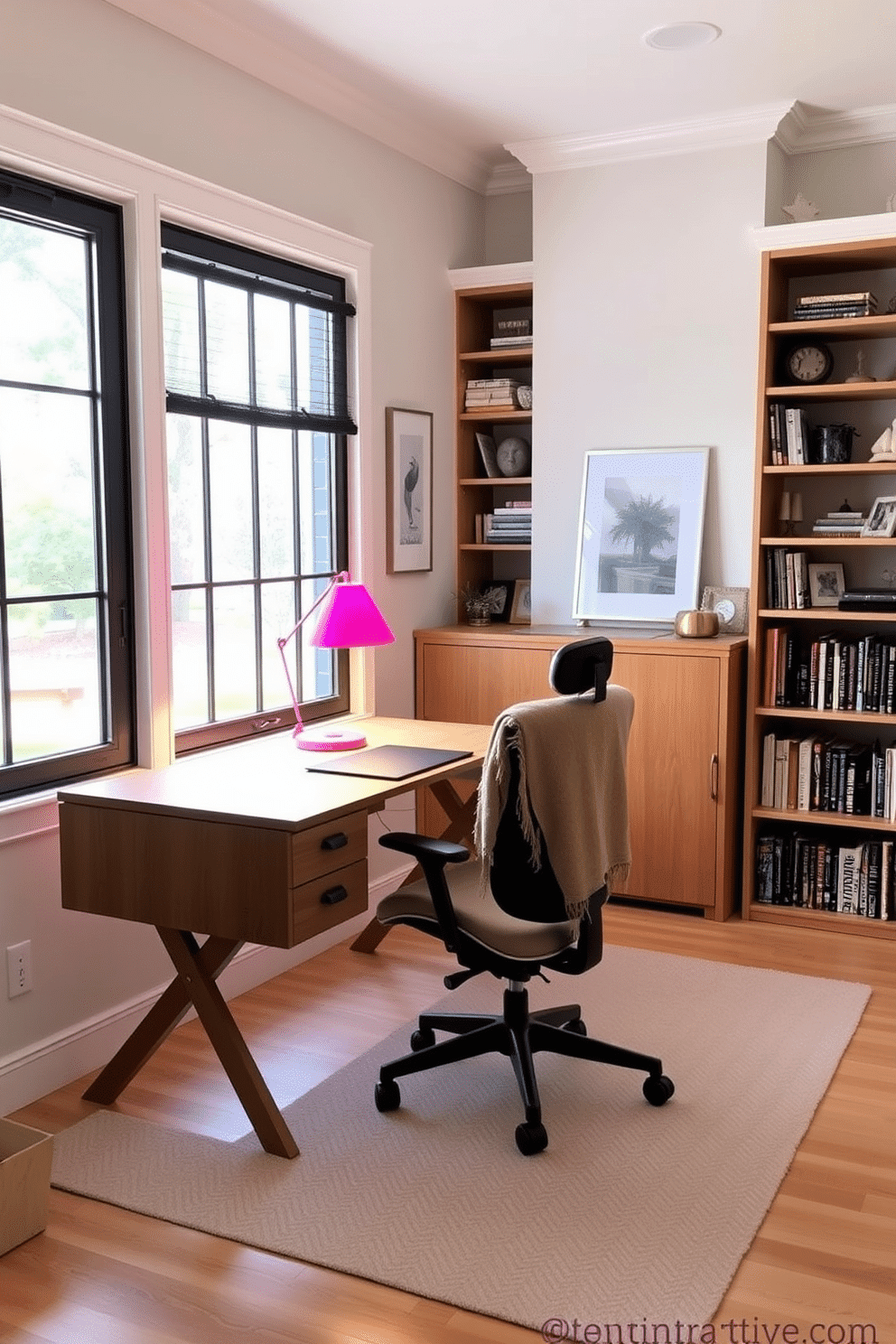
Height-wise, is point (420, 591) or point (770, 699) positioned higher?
point (420, 591)

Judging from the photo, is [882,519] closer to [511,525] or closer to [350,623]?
[511,525]

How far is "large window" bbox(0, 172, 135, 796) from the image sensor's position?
2.86 m

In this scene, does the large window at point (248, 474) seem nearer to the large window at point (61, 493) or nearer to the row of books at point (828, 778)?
the large window at point (61, 493)

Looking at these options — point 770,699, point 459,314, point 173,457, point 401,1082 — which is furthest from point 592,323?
point 401,1082

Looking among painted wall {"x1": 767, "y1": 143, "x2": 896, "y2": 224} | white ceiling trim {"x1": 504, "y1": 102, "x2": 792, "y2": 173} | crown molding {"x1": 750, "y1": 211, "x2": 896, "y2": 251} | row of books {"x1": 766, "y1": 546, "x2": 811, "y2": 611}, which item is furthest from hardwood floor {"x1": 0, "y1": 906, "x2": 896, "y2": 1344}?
white ceiling trim {"x1": 504, "y1": 102, "x2": 792, "y2": 173}

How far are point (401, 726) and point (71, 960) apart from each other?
1169 mm

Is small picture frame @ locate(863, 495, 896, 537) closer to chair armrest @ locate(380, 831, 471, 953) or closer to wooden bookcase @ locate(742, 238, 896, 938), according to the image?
wooden bookcase @ locate(742, 238, 896, 938)

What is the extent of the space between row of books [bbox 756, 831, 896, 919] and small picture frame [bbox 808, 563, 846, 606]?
0.82 m

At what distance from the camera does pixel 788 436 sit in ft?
13.6

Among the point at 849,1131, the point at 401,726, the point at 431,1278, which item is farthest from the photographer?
the point at 401,726

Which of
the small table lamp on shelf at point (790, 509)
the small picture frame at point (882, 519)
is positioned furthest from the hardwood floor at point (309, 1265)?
the small table lamp on shelf at point (790, 509)

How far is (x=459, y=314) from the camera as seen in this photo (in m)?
4.73

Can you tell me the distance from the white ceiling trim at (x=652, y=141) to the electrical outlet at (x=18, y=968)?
3.23m

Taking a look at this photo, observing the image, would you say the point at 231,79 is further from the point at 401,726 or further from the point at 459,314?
the point at 401,726
